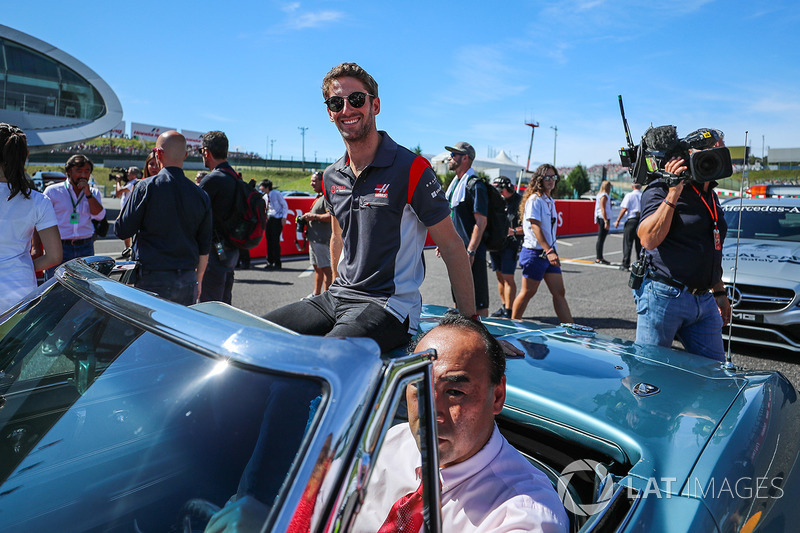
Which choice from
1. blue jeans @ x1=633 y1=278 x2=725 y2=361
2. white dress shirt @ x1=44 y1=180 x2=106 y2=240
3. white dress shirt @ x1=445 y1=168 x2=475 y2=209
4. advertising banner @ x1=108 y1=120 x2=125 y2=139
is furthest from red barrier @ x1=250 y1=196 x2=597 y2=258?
advertising banner @ x1=108 y1=120 x2=125 y2=139

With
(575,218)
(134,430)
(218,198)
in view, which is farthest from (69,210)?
(575,218)

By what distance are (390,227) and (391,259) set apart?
0.13 metres

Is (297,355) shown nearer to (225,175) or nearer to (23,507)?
(23,507)

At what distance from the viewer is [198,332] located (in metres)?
1.03

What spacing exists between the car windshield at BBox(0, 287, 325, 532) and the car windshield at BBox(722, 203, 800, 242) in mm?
6616

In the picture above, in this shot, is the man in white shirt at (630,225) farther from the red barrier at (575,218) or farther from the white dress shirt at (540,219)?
the red barrier at (575,218)

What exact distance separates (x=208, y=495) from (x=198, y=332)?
0.30m

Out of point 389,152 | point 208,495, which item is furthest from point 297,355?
point 389,152

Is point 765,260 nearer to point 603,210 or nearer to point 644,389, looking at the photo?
point 644,389

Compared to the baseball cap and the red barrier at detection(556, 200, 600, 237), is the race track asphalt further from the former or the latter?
the red barrier at detection(556, 200, 600, 237)

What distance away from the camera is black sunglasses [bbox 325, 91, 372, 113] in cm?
221

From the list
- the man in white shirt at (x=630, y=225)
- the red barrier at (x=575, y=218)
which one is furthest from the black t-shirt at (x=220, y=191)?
the red barrier at (x=575, y=218)

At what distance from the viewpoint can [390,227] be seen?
2221 millimetres

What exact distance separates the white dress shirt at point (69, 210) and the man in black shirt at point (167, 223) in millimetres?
2472
